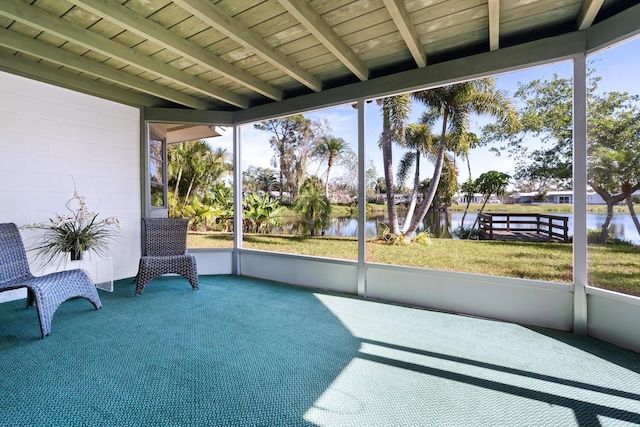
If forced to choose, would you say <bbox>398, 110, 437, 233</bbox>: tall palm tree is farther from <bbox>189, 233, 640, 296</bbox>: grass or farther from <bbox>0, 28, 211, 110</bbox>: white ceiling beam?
<bbox>0, 28, 211, 110</bbox>: white ceiling beam

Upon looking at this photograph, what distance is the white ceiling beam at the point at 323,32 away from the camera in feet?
7.37

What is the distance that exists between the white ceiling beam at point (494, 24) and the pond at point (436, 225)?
1.73m

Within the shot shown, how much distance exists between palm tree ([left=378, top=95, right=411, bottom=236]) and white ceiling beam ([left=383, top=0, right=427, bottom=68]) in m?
3.22

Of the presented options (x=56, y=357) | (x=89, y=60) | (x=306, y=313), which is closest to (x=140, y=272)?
(x=56, y=357)

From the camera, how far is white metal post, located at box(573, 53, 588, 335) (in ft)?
8.50

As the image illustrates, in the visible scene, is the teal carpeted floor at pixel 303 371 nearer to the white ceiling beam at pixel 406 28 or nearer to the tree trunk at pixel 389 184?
the white ceiling beam at pixel 406 28

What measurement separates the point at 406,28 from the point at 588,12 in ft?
4.41

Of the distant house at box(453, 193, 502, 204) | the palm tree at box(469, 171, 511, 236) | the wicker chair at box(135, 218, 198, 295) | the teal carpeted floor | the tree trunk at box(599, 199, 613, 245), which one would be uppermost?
the palm tree at box(469, 171, 511, 236)

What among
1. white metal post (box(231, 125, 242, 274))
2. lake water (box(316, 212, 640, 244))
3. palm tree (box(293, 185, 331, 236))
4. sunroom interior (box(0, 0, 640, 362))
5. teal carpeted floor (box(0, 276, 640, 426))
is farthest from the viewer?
palm tree (box(293, 185, 331, 236))

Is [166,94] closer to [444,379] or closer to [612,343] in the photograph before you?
[444,379]

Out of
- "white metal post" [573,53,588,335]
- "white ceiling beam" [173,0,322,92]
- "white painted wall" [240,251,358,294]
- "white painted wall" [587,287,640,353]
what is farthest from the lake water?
"white ceiling beam" [173,0,322,92]

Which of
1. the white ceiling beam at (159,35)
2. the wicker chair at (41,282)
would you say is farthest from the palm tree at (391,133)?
the wicker chair at (41,282)

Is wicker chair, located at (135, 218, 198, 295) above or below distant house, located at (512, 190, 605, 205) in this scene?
below

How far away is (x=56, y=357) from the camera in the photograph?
7.20 ft
